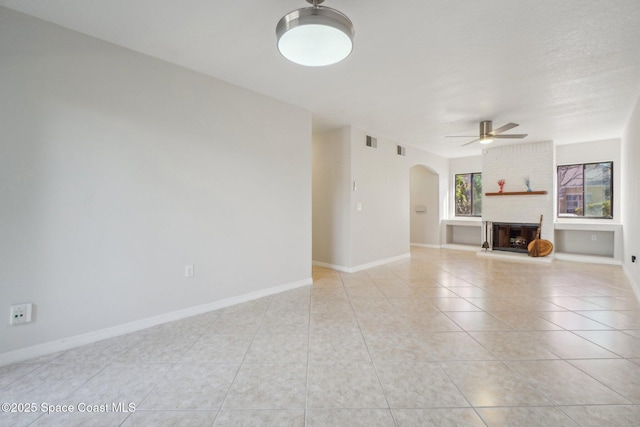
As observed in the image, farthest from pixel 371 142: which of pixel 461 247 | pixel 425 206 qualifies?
pixel 461 247

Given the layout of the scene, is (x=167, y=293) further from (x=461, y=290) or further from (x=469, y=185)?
(x=469, y=185)

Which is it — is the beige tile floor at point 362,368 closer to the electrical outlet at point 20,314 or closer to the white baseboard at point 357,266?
the electrical outlet at point 20,314

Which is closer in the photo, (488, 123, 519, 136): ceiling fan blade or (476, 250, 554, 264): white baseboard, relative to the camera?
(488, 123, 519, 136): ceiling fan blade

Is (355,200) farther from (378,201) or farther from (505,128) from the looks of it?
(505,128)

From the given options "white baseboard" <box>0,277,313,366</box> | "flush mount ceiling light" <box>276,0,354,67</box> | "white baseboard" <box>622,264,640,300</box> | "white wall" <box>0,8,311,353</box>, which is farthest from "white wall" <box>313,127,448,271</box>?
"white baseboard" <box>622,264,640,300</box>

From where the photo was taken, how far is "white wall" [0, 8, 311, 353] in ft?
6.95

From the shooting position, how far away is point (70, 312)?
2.31 m

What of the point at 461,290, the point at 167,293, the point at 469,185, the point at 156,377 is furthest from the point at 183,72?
the point at 469,185

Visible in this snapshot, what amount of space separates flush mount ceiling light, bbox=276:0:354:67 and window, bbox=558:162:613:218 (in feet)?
24.3

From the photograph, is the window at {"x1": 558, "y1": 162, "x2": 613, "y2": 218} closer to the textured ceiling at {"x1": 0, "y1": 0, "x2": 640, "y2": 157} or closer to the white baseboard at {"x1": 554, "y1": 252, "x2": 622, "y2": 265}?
the white baseboard at {"x1": 554, "y1": 252, "x2": 622, "y2": 265}

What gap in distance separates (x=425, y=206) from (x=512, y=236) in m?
2.37

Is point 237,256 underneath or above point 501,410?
above

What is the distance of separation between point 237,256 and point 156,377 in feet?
5.32

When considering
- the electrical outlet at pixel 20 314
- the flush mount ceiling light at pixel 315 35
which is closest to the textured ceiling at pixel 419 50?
the flush mount ceiling light at pixel 315 35
